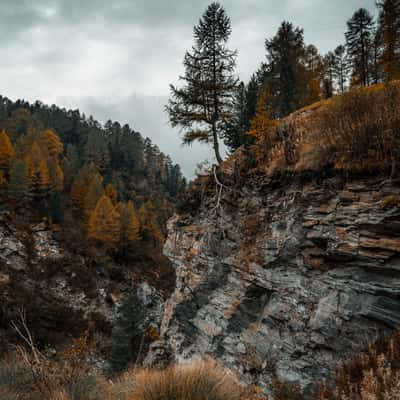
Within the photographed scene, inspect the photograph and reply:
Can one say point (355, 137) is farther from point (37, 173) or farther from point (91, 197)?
point (37, 173)

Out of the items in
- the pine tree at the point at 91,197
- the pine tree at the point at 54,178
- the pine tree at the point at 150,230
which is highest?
the pine tree at the point at 54,178

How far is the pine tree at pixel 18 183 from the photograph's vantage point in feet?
111

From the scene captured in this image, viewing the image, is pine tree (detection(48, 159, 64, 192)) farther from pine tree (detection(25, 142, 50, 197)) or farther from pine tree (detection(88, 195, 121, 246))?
pine tree (detection(88, 195, 121, 246))

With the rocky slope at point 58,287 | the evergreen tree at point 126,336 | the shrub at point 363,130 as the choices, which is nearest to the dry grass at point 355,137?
the shrub at point 363,130

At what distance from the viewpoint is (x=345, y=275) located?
5992mm

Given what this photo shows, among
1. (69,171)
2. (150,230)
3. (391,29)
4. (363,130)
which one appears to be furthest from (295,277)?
(69,171)

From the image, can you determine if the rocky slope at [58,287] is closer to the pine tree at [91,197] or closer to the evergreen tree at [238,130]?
the pine tree at [91,197]

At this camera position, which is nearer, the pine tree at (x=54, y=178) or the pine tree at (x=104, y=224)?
the pine tree at (x=104, y=224)

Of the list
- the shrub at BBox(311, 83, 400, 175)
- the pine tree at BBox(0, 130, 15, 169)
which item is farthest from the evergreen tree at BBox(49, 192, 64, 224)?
the shrub at BBox(311, 83, 400, 175)

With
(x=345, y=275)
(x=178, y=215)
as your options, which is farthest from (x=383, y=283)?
(x=178, y=215)

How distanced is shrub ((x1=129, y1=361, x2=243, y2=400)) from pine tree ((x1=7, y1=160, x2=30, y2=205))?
40.2 metres

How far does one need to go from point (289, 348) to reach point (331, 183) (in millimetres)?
5087

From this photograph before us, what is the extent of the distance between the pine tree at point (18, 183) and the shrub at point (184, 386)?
4017 centimetres

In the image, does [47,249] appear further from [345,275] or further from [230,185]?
[345,275]
